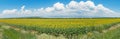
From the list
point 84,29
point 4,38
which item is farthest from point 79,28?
point 4,38

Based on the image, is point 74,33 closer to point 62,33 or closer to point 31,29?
point 62,33

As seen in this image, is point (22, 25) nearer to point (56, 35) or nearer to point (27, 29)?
point (27, 29)

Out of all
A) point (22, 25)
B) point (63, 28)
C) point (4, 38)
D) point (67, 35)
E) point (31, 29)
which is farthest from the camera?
point (22, 25)

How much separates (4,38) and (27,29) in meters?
10.3

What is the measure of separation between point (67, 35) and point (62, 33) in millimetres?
1364

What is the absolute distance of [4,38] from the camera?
1833 cm

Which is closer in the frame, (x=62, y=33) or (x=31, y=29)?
(x=62, y=33)

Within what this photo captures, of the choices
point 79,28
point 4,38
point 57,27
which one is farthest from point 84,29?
point 4,38

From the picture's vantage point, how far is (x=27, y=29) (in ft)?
94.1

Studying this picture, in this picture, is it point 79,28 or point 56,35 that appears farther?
point 79,28

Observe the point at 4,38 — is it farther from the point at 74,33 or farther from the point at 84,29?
the point at 84,29

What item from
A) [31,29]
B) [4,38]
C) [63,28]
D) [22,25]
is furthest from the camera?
[22,25]

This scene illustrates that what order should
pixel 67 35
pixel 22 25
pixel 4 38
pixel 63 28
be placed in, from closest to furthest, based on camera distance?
pixel 4 38 → pixel 67 35 → pixel 63 28 → pixel 22 25

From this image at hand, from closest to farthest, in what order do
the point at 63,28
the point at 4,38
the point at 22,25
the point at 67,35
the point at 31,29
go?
the point at 4,38 < the point at 67,35 < the point at 63,28 < the point at 31,29 < the point at 22,25
